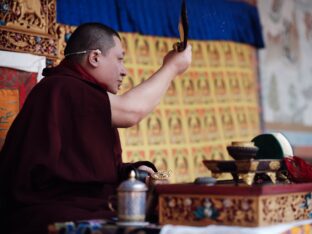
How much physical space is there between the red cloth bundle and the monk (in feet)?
2.10

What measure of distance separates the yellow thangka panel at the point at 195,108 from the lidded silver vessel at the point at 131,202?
126 inches

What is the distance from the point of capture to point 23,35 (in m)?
4.41

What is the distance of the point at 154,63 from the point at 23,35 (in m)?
1.97

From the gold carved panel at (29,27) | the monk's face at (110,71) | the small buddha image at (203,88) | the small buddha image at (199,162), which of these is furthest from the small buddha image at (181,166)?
the monk's face at (110,71)

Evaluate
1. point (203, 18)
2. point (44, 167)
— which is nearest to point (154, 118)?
point (203, 18)

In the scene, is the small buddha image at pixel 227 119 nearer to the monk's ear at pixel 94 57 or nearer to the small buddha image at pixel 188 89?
the small buddha image at pixel 188 89

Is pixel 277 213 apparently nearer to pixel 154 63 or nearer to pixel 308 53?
pixel 154 63

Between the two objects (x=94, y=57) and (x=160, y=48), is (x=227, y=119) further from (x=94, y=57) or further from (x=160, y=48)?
(x=94, y=57)

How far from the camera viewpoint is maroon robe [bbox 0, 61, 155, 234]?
2809 millimetres

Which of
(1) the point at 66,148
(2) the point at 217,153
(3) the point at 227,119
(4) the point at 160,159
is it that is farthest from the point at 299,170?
(3) the point at 227,119

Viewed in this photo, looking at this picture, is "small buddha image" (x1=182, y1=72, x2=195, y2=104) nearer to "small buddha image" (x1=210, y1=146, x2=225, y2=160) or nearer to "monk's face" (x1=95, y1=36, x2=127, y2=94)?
"small buddha image" (x1=210, y1=146, x2=225, y2=160)

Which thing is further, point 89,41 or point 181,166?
point 181,166

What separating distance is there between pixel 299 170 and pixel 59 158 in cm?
102

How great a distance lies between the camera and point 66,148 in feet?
9.46
